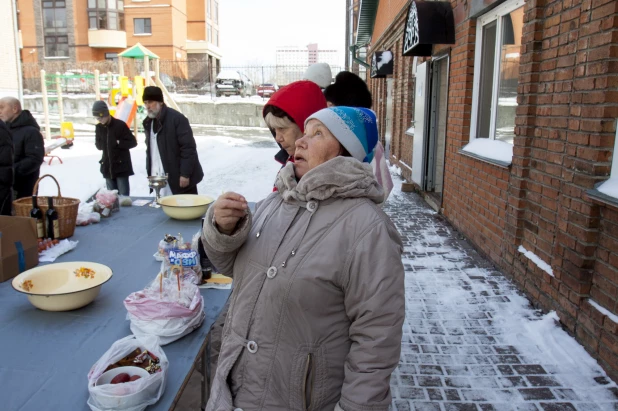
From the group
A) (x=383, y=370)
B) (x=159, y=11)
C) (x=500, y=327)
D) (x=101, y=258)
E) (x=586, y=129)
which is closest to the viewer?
(x=383, y=370)

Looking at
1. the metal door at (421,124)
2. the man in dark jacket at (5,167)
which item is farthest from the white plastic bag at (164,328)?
the metal door at (421,124)

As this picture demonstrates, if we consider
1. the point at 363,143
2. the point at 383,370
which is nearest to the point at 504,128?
the point at 363,143

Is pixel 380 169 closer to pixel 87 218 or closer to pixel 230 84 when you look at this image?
pixel 87 218

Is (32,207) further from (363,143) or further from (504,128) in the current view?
(504,128)

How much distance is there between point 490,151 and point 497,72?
3.01 feet

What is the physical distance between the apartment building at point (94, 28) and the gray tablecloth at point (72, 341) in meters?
41.6

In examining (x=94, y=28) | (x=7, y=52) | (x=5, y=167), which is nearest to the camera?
(x=5, y=167)

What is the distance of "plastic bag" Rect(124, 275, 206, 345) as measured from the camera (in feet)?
6.28

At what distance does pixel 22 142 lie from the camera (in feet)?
17.9

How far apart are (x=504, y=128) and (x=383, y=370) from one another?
4.53 m

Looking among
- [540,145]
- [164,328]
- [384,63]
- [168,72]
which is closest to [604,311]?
[540,145]

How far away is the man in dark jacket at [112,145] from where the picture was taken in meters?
6.60

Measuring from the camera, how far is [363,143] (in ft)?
5.29

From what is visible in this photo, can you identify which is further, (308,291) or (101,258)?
(101,258)
